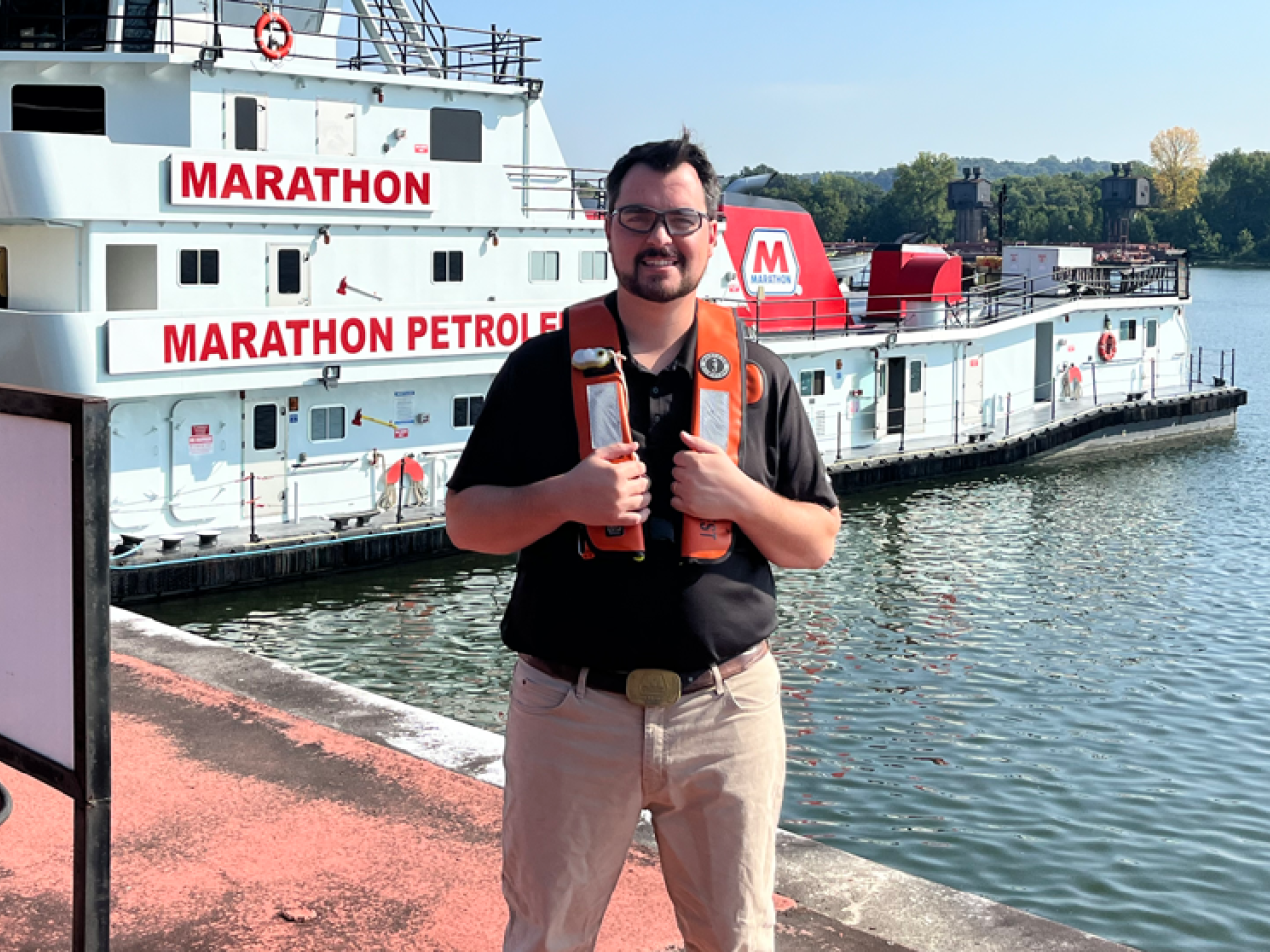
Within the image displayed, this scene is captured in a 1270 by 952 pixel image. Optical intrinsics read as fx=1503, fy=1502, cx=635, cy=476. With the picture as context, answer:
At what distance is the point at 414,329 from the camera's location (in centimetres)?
1870

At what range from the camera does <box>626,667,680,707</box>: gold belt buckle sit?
3.21 meters

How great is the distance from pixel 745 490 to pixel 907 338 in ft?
79.5

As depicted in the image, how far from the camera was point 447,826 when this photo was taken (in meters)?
5.49

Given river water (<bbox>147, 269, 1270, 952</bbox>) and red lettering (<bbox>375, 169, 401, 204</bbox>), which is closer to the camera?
river water (<bbox>147, 269, 1270, 952</bbox>)

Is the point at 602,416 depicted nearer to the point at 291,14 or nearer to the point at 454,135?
the point at 454,135

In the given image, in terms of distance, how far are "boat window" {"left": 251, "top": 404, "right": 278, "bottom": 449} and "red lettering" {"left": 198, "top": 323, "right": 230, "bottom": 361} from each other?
1014 mm

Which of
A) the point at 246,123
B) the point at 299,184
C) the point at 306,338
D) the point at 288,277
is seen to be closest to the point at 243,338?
the point at 306,338

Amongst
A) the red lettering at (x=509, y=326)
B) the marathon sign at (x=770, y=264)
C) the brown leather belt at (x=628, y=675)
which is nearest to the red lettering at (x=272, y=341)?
the red lettering at (x=509, y=326)

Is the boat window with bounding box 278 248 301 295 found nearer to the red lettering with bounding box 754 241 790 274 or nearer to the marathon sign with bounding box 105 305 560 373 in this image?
the marathon sign with bounding box 105 305 560 373

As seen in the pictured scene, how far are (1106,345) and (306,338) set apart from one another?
21.2 m

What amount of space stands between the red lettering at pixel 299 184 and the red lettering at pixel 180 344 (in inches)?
81.6

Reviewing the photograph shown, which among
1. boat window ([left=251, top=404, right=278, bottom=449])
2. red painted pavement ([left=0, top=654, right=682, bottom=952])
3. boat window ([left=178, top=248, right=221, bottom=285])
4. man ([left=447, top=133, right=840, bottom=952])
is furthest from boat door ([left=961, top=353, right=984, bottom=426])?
man ([left=447, top=133, right=840, bottom=952])

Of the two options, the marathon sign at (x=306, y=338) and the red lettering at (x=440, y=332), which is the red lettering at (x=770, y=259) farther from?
the red lettering at (x=440, y=332)

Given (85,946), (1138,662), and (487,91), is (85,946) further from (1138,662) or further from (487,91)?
(487,91)
